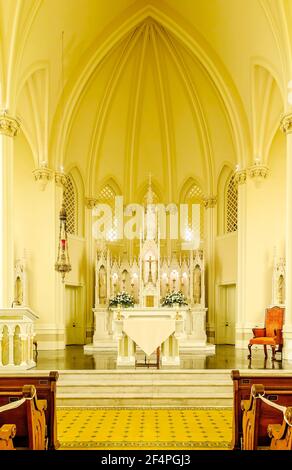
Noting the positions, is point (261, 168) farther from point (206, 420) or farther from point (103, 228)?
point (206, 420)

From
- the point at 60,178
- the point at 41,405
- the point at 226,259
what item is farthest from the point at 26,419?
the point at 226,259

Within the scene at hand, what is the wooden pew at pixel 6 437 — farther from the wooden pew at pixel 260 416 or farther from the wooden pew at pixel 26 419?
the wooden pew at pixel 260 416

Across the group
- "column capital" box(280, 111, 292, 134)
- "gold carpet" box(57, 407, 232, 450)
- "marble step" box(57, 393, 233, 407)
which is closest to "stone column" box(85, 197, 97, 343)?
"column capital" box(280, 111, 292, 134)

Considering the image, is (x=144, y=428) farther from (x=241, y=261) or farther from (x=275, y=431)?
(x=241, y=261)

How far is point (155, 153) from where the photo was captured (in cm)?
2206

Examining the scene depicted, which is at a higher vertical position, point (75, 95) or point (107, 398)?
point (75, 95)

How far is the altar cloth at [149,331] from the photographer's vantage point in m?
12.0

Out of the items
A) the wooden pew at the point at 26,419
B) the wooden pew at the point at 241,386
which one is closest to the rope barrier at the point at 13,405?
the wooden pew at the point at 26,419

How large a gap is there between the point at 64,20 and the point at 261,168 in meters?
7.95

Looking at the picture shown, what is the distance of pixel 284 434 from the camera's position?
14.9 ft

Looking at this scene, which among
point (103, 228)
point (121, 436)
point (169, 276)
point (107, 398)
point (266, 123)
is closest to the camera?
point (121, 436)

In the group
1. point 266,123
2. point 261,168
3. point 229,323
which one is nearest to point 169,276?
point 229,323

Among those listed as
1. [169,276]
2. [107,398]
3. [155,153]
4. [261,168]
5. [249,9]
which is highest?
[249,9]

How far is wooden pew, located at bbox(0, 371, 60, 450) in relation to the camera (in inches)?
253
